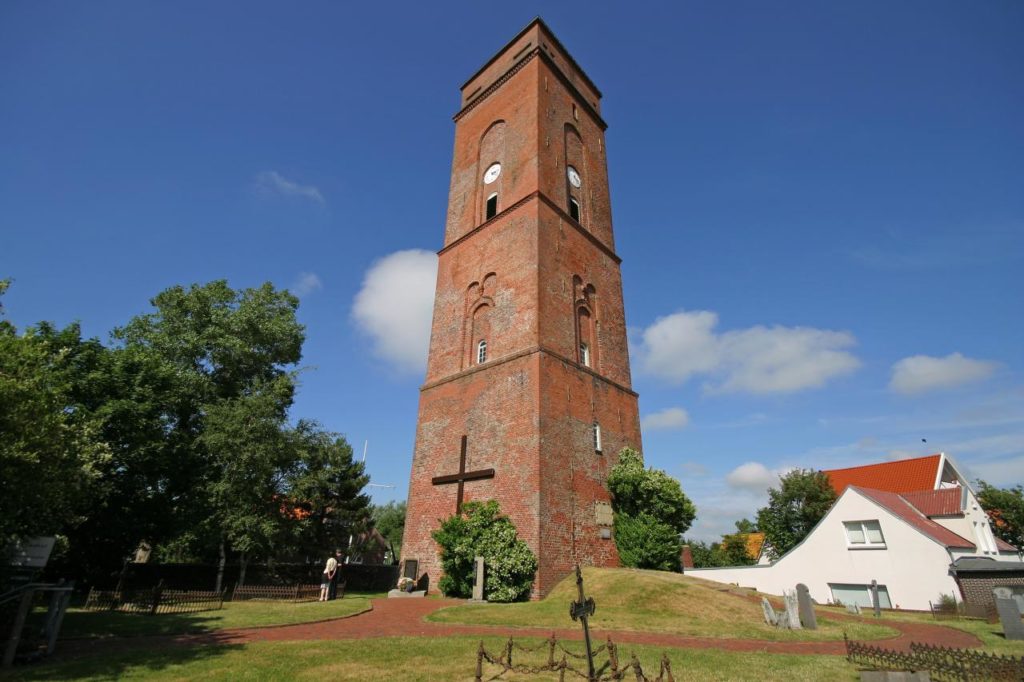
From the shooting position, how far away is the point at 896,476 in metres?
35.8

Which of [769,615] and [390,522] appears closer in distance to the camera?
[769,615]

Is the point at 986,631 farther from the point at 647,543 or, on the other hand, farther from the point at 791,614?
the point at 647,543

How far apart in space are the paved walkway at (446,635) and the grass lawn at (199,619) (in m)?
0.71

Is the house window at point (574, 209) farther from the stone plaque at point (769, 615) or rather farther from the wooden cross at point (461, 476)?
the stone plaque at point (769, 615)

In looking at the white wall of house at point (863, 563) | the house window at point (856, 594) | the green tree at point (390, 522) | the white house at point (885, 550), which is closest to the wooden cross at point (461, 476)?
the white wall of house at point (863, 563)

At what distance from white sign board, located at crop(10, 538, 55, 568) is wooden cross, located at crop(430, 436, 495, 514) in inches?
477

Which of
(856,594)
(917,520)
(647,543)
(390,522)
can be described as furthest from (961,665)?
(390,522)

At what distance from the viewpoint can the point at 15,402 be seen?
9766mm

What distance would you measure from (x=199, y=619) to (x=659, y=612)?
12.5 meters

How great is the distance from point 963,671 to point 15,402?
54.8 ft

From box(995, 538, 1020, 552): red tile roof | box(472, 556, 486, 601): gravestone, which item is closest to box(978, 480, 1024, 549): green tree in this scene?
box(995, 538, 1020, 552): red tile roof

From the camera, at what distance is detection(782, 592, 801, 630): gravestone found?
13.1 metres

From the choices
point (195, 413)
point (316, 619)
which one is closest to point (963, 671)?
point (316, 619)

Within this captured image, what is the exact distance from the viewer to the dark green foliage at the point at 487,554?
16.5 meters
